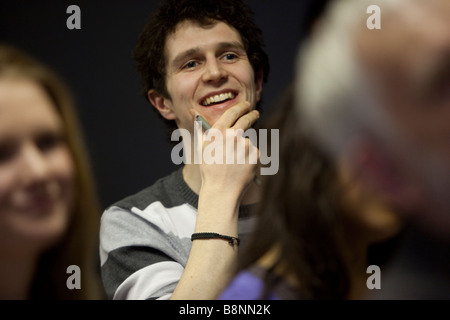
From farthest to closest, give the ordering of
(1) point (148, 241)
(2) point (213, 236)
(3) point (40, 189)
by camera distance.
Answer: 1. (1) point (148, 241)
2. (2) point (213, 236)
3. (3) point (40, 189)

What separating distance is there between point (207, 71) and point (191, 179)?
9.0 inches

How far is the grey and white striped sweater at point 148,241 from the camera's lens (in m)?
0.81

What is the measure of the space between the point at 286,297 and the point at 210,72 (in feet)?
1.68

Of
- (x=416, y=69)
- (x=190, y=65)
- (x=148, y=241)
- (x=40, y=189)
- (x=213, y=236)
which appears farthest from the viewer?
(x=190, y=65)

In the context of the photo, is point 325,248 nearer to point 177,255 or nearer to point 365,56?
point 365,56

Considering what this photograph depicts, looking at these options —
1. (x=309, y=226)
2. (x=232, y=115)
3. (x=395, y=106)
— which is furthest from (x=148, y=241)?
(x=395, y=106)

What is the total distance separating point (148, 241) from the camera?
2.81ft

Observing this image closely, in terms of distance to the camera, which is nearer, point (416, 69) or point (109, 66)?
point (416, 69)

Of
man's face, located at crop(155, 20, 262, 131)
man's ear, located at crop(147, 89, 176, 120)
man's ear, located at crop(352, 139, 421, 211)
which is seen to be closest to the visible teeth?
man's face, located at crop(155, 20, 262, 131)

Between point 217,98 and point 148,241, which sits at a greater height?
point 217,98

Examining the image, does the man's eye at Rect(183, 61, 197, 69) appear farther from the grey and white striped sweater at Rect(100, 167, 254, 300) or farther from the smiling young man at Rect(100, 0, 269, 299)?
the grey and white striped sweater at Rect(100, 167, 254, 300)

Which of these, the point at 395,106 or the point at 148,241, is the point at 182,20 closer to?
the point at 148,241

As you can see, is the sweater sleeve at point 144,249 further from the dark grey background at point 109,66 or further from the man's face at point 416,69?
the man's face at point 416,69

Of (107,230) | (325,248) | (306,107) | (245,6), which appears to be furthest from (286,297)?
(245,6)
